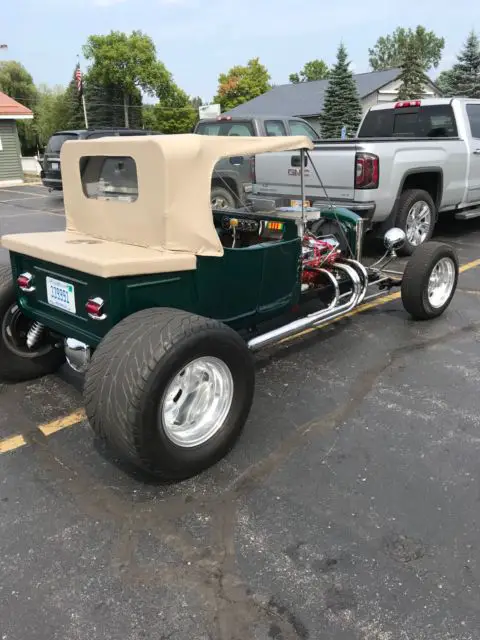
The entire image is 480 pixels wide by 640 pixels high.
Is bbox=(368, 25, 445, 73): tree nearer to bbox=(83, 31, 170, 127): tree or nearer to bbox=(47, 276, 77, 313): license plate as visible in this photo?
bbox=(83, 31, 170, 127): tree

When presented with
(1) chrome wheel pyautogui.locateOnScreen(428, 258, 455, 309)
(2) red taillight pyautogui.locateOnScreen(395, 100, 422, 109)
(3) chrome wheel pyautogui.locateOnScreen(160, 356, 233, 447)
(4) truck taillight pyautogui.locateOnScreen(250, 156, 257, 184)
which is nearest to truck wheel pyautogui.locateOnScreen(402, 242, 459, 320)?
(1) chrome wheel pyautogui.locateOnScreen(428, 258, 455, 309)

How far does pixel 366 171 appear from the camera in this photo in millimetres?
6895

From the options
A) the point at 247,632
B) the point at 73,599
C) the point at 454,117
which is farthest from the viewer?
the point at 454,117

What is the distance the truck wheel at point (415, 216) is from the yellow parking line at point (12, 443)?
5.72 m

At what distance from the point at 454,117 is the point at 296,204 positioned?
5.51 meters

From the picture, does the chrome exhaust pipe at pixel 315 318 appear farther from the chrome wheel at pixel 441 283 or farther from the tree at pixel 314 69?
the tree at pixel 314 69

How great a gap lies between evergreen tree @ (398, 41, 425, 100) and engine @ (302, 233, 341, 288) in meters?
41.4

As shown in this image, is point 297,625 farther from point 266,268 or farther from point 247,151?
point 247,151

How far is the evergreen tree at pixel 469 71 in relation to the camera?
3662cm

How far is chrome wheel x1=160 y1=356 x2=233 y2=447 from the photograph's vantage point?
10.1 feet

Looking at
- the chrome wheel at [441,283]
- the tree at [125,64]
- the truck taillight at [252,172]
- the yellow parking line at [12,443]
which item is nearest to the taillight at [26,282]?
the yellow parking line at [12,443]

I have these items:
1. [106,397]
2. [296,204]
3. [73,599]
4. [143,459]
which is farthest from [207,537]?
[296,204]

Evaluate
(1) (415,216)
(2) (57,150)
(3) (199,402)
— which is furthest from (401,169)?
(2) (57,150)

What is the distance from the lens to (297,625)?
7.25ft
